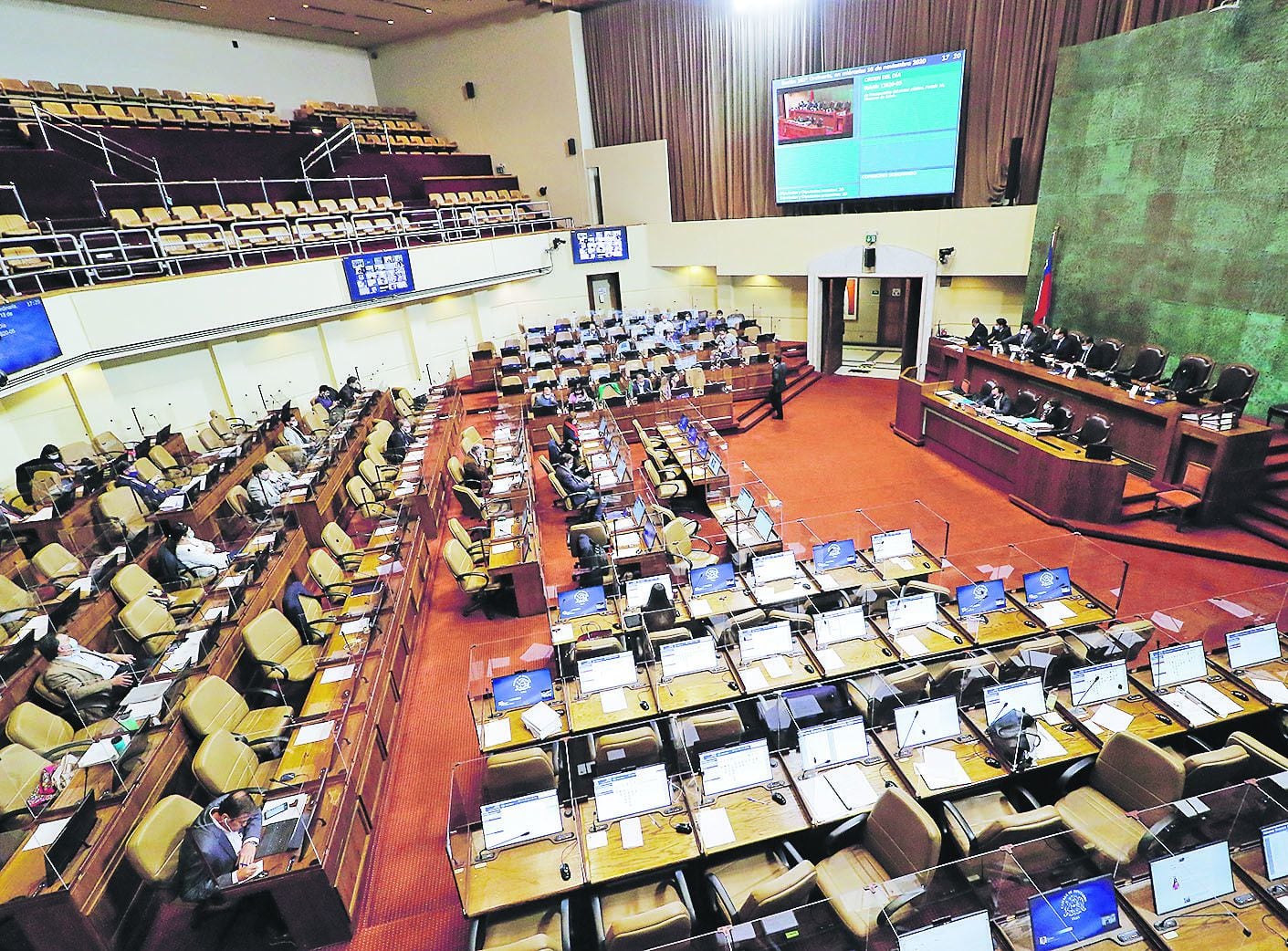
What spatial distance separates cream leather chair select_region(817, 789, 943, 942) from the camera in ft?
12.2

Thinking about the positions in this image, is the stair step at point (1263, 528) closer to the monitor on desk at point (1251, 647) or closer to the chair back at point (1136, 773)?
the monitor on desk at point (1251, 647)

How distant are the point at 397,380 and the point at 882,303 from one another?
566 inches

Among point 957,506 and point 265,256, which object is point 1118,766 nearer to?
point 957,506

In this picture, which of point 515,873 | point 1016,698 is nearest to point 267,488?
point 515,873

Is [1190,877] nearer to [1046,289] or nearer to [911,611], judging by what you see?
[911,611]

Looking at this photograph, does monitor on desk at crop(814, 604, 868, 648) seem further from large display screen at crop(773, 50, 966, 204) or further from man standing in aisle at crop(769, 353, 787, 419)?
large display screen at crop(773, 50, 966, 204)

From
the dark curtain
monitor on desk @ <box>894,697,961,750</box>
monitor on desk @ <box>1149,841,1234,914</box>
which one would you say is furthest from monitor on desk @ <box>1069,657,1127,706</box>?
the dark curtain

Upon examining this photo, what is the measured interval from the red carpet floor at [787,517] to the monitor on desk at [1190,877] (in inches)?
165

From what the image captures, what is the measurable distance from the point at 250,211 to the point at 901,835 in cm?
1761

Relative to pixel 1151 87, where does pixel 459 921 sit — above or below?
below

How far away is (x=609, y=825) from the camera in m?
4.34

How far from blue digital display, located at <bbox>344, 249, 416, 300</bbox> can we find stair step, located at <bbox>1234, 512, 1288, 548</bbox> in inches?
619

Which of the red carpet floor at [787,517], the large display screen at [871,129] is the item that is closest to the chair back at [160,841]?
the red carpet floor at [787,517]

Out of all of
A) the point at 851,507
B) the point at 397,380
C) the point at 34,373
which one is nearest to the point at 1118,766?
the point at 851,507
